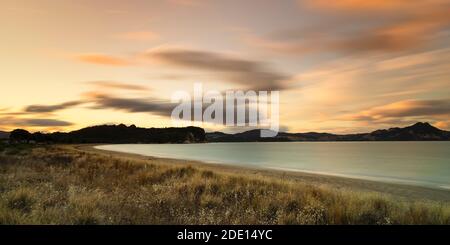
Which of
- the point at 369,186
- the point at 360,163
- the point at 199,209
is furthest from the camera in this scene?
the point at 360,163

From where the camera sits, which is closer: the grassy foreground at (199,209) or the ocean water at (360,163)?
the grassy foreground at (199,209)

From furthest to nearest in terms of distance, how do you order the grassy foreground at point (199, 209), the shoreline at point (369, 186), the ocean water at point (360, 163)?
the ocean water at point (360, 163) < the shoreline at point (369, 186) < the grassy foreground at point (199, 209)

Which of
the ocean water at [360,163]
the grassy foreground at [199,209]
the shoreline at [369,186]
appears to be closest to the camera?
the grassy foreground at [199,209]


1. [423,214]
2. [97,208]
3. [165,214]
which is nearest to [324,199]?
[423,214]

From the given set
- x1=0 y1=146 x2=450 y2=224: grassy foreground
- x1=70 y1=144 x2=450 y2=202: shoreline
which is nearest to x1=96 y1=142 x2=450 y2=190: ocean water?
x1=70 y1=144 x2=450 y2=202: shoreline

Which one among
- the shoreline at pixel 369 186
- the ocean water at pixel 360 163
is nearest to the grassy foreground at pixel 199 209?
the shoreline at pixel 369 186

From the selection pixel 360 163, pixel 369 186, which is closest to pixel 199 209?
pixel 369 186

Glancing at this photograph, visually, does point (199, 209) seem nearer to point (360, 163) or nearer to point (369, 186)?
point (369, 186)

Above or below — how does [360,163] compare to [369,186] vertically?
below

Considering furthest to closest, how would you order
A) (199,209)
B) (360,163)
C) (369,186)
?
(360,163), (369,186), (199,209)

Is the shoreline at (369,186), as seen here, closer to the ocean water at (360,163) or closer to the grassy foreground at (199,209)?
the ocean water at (360,163)

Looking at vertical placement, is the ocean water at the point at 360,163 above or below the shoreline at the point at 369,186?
below
